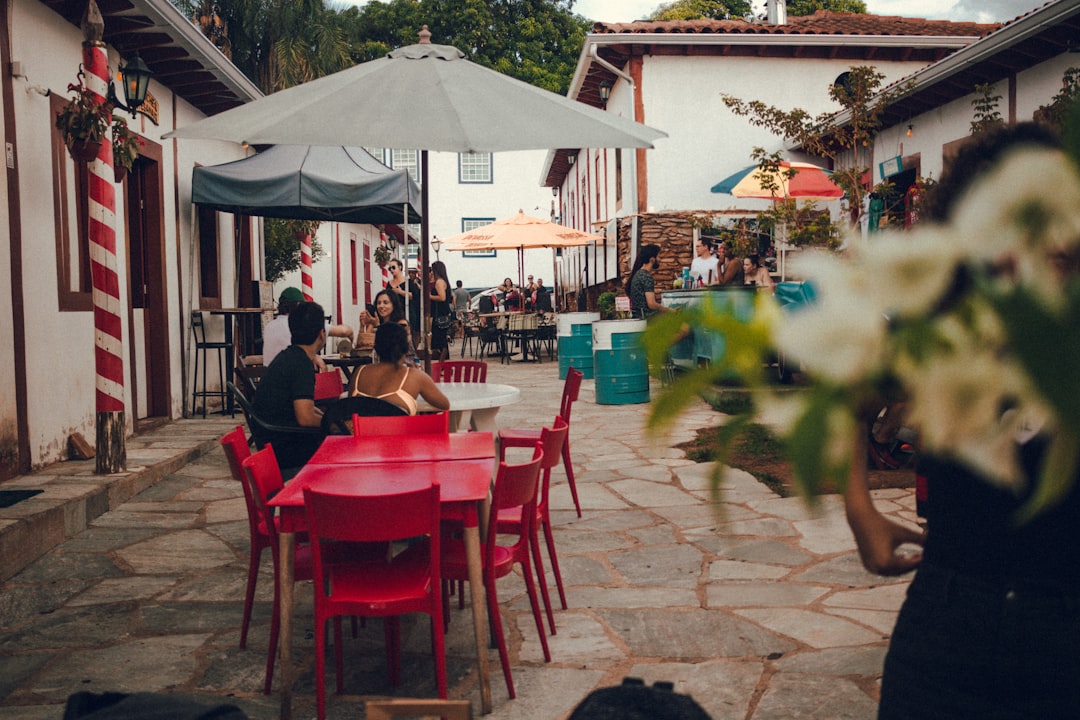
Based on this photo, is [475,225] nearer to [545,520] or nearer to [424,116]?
[424,116]

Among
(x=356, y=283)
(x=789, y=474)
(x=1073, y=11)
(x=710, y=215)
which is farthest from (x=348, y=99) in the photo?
Result: (x=356, y=283)

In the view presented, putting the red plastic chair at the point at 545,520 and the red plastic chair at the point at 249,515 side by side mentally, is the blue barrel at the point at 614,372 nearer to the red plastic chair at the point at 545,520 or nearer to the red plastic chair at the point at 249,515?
the red plastic chair at the point at 545,520

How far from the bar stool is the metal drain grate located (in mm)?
4034

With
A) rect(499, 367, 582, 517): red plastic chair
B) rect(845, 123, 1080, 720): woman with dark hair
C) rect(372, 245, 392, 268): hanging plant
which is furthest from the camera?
rect(372, 245, 392, 268): hanging plant

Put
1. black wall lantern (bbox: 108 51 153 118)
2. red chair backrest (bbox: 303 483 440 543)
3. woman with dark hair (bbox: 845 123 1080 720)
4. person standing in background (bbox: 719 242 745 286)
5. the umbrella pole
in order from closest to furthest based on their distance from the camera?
woman with dark hair (bbox: 845 123 1080 720)
red chair backrest (bbox: 303 483 440 543)
the umbrella pole
black wall lantern (bbox: 108 51 153 118)
person standing in background (bbox: 719 242 745 286)

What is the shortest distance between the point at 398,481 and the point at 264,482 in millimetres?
525

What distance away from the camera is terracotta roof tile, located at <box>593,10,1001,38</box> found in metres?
15.4

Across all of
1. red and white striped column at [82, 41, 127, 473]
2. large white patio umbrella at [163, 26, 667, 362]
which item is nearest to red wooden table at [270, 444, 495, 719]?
large white patio umbrella at [163, 26, 667, 362]

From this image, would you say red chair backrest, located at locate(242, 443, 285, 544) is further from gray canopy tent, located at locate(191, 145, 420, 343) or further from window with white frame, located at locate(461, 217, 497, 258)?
window with white frame, located at locate(461, 217, 497, 258)

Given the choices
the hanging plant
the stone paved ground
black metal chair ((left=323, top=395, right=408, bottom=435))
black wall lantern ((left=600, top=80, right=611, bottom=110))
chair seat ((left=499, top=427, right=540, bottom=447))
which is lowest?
the stone paved ground

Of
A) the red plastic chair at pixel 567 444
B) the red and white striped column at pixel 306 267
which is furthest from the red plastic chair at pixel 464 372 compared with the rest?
the red and white striped column at pixel 306 267

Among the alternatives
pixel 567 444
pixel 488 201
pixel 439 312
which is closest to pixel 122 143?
pixel 567 444

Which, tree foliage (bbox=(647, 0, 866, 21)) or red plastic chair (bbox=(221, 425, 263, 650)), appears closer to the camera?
red plastic chair (bbox=(221, 425, 263, 650))

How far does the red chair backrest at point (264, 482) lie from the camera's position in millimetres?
3389
